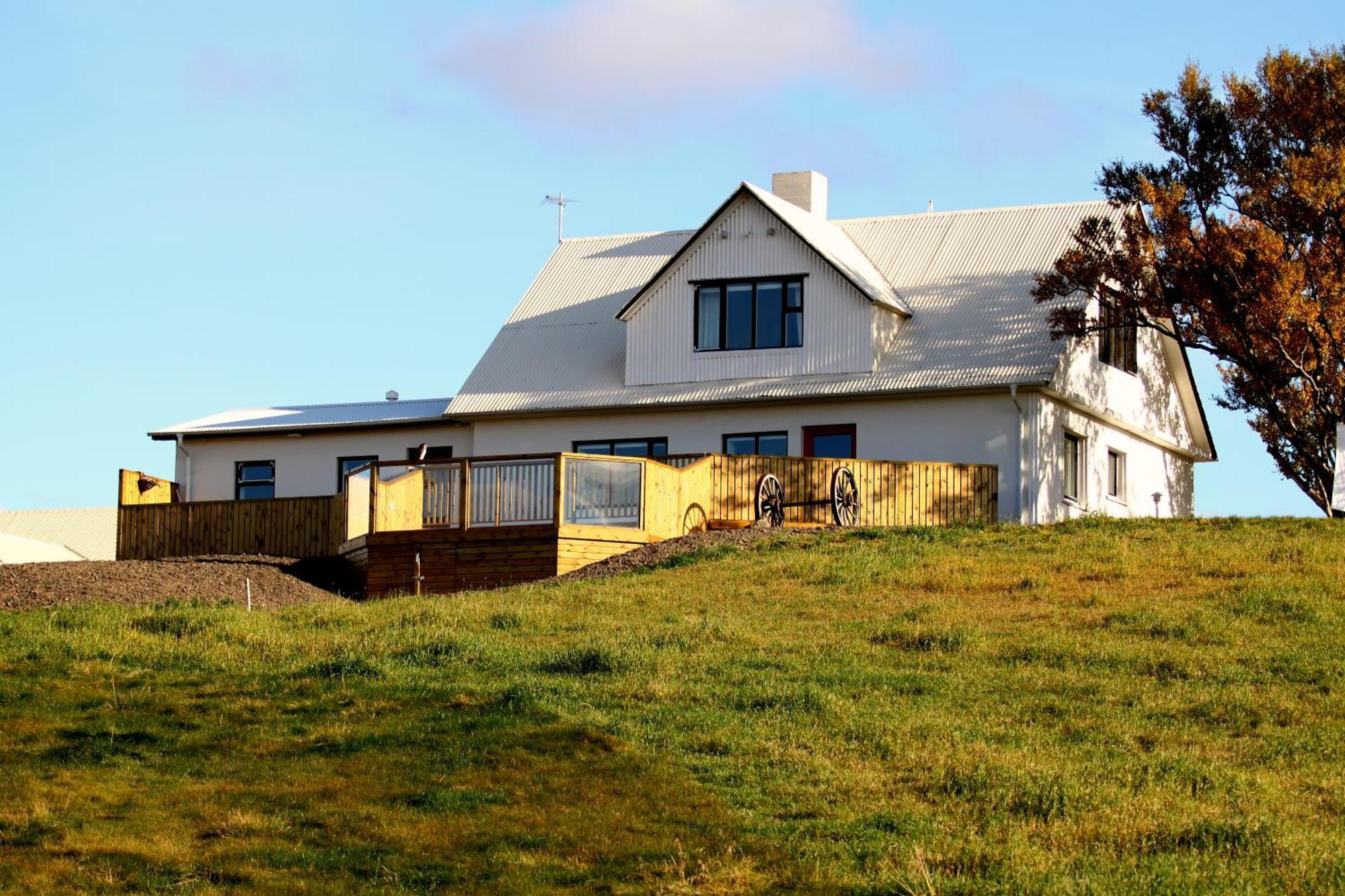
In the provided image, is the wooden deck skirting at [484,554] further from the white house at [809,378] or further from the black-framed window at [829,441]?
the white house at [809,378]

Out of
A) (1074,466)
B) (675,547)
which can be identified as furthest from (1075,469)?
(675,547)

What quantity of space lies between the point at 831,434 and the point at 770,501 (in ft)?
15.4

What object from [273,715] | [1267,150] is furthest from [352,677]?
[1267,150]

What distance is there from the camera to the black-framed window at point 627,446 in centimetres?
3662

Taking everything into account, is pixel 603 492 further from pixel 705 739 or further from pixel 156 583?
pixel 705 739

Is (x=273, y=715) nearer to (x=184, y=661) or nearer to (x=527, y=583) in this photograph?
(x=184, y=661)

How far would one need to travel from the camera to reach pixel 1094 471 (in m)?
37.1

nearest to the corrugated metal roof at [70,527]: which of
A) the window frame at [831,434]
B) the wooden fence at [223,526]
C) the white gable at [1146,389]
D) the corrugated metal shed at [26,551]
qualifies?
the corrugated metal shed at [26,551]

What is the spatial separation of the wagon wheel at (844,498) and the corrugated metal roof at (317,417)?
403 inches

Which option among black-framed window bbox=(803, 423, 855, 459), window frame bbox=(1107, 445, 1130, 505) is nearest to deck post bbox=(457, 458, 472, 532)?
black-framed window bbox=(803, 423, 855, 459)

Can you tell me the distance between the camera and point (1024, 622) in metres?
20.5

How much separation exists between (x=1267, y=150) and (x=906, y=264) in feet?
25.4

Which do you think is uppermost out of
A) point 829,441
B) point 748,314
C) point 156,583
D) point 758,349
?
point 748,314

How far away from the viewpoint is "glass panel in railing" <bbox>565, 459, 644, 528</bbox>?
95.5ft
